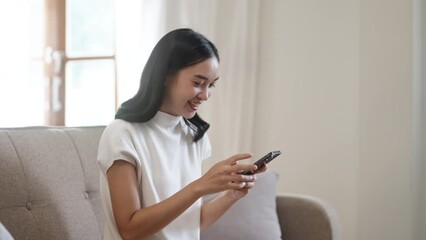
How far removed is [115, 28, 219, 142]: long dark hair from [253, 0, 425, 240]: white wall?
41.3 inches

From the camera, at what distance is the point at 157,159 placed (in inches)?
55.3

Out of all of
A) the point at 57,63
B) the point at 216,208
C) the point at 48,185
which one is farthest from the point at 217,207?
the point at 57,63

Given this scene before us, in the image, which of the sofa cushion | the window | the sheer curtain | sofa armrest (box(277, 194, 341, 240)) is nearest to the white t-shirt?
the sofa cushion

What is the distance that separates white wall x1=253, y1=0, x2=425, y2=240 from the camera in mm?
2227

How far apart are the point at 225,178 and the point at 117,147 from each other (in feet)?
0.80

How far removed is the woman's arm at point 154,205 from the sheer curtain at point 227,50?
3.99 feet

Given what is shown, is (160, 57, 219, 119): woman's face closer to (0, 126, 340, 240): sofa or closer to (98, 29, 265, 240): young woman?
(98, 29, 265, 240): young woman

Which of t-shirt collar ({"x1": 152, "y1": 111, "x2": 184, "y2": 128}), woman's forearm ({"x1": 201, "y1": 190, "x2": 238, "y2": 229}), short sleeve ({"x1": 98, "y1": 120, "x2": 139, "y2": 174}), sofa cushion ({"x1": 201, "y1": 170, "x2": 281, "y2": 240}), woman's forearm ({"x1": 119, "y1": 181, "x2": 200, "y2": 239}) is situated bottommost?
sofa cushion ({"x1": 201, "y1": 170, "x2": 281, "y2": 240})

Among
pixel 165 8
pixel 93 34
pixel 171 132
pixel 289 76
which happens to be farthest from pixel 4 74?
pixel 171 132

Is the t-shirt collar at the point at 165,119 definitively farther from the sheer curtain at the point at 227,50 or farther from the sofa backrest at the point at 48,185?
the sheer curtain at the point at 227,50

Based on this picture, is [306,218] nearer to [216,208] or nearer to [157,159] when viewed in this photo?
[216,208]

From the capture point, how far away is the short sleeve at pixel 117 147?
51.6 inches

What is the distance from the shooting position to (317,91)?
7.93 ft

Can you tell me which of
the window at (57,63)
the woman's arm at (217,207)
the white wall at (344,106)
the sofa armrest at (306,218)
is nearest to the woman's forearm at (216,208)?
the woman's arm at (217,207)
